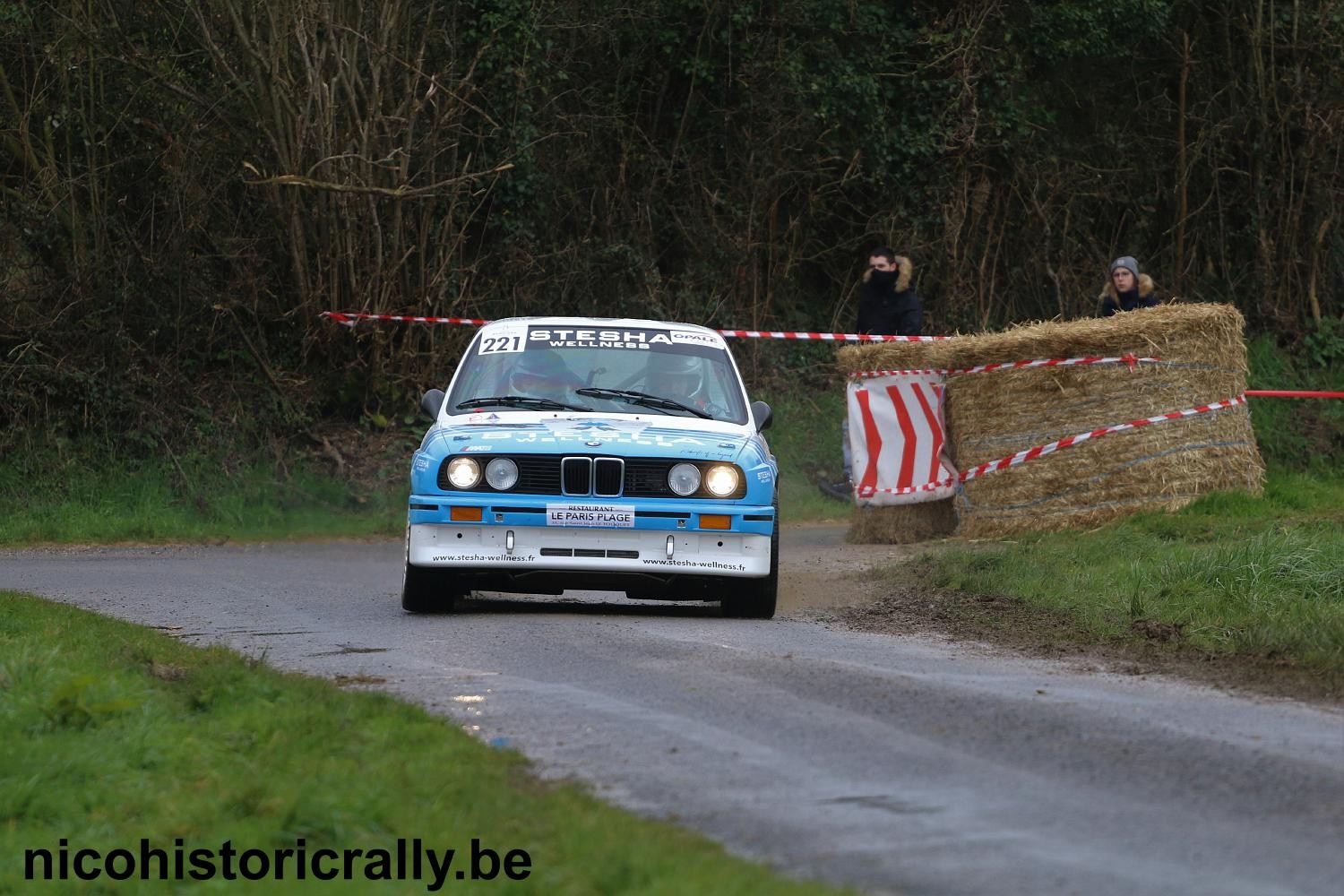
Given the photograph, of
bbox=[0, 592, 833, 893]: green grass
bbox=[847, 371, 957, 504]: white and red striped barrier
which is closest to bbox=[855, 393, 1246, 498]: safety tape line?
bbox=[847, 371, 957, 504]: white and red striped barrier

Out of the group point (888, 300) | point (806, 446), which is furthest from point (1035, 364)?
point (806, 446)

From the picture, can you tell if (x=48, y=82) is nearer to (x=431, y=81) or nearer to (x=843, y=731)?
(x=431, y=81)

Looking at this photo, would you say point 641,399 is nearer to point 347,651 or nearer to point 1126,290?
point 347,651

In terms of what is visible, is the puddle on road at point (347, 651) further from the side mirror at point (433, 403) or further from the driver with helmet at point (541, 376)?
the driver with helmet at point (541, 376)

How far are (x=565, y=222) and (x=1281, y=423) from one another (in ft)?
30.8

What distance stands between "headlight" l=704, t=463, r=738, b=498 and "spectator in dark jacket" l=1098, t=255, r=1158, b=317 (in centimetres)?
681

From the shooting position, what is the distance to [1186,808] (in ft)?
18.3

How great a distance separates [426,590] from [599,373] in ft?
6.03

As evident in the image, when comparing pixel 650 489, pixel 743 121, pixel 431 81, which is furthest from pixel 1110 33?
pixel 650 489

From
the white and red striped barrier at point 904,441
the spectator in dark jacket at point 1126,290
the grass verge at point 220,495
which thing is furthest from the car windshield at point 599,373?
the grass verge at point 220,495

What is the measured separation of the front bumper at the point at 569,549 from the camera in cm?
1038

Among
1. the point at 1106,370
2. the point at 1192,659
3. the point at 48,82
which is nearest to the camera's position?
the point at 1192,659

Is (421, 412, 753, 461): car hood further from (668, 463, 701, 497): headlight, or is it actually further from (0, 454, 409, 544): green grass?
(0, 454, 409, 544): green grass

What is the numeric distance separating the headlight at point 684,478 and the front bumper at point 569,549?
0.85 feet
